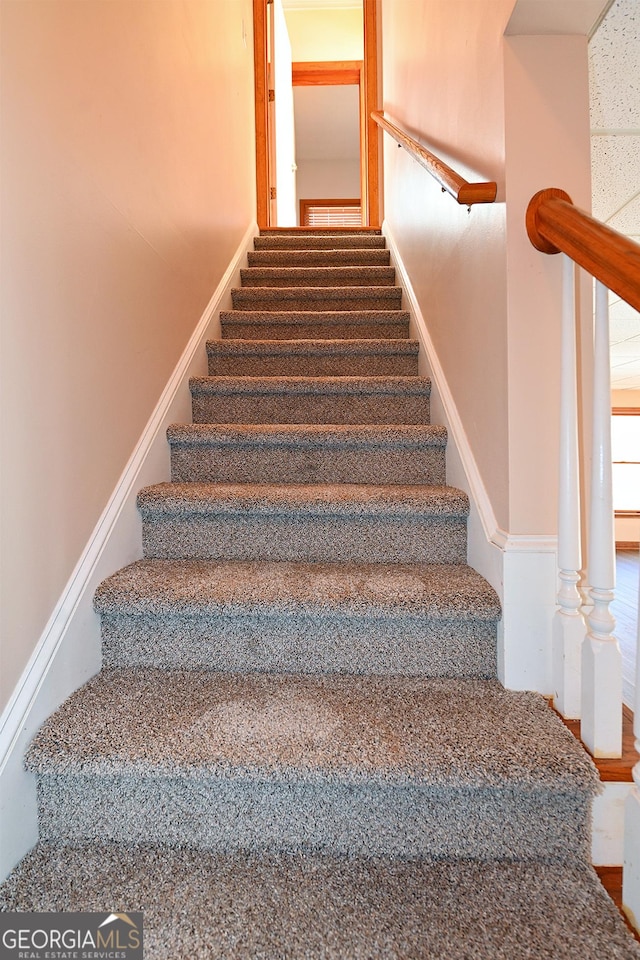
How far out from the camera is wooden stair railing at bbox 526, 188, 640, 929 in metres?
0.74

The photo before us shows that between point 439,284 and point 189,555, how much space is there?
3.84 ft

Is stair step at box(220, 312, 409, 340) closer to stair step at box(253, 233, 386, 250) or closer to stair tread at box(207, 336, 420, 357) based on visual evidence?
stair tread at box(207, 336, 420, 357)

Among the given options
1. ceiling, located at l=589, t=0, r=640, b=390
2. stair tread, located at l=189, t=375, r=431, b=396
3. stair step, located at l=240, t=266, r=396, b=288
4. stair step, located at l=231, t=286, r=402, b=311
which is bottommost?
stair tread, located at l=189, t=375, r=431, b=396

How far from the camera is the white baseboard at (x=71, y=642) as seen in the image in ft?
2.69

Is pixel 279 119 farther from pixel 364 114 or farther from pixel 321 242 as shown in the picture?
pixel 321 242

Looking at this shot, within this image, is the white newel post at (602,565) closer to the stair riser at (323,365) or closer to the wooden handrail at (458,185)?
the wooden handrail at (458,185)

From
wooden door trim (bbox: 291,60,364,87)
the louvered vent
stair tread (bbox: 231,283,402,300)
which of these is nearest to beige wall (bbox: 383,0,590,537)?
stair tread (bbox: 231,283,402,300)

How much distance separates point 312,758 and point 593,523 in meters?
0.60

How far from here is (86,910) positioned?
727 millimetres

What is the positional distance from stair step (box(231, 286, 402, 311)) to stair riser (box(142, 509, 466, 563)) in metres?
1.45

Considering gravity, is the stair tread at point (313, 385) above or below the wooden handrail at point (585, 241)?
below

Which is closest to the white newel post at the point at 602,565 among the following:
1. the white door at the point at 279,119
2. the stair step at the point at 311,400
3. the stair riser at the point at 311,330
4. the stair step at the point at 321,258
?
the stair step at the point at 311,400

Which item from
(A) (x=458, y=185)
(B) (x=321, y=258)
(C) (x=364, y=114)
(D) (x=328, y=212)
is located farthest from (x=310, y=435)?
(D) (x=328, y=212)

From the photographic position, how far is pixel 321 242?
10.3ft
